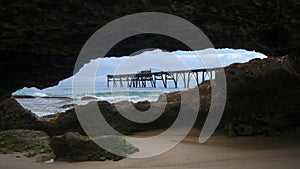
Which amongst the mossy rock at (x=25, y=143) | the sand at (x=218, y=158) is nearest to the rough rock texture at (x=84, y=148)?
the sand at (x=218, y=158)

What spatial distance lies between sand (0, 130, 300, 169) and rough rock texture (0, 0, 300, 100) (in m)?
1.41

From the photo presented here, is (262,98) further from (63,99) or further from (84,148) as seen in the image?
(63,99)

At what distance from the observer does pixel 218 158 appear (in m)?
5.57

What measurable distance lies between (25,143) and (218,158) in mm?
4892

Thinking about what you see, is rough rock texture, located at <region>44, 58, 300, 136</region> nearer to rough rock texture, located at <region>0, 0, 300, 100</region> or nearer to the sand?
the sand

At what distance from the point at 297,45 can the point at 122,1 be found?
7.15 feet

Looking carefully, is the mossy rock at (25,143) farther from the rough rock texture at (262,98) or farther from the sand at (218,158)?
the rough rock texture at (262,98)

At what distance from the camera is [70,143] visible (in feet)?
20.5

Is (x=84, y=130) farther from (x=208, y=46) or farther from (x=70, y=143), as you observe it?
(x=208, y=46)

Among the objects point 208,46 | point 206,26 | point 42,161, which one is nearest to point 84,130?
point 42,161

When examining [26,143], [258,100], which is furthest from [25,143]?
[258,100]

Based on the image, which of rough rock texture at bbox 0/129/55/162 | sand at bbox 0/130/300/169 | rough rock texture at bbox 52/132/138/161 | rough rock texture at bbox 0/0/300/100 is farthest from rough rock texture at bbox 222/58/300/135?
rough rock texture at bbox 0/129/55/162

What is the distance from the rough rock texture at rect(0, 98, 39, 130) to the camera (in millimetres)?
10188

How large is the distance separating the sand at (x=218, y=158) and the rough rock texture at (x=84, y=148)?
192 mm
